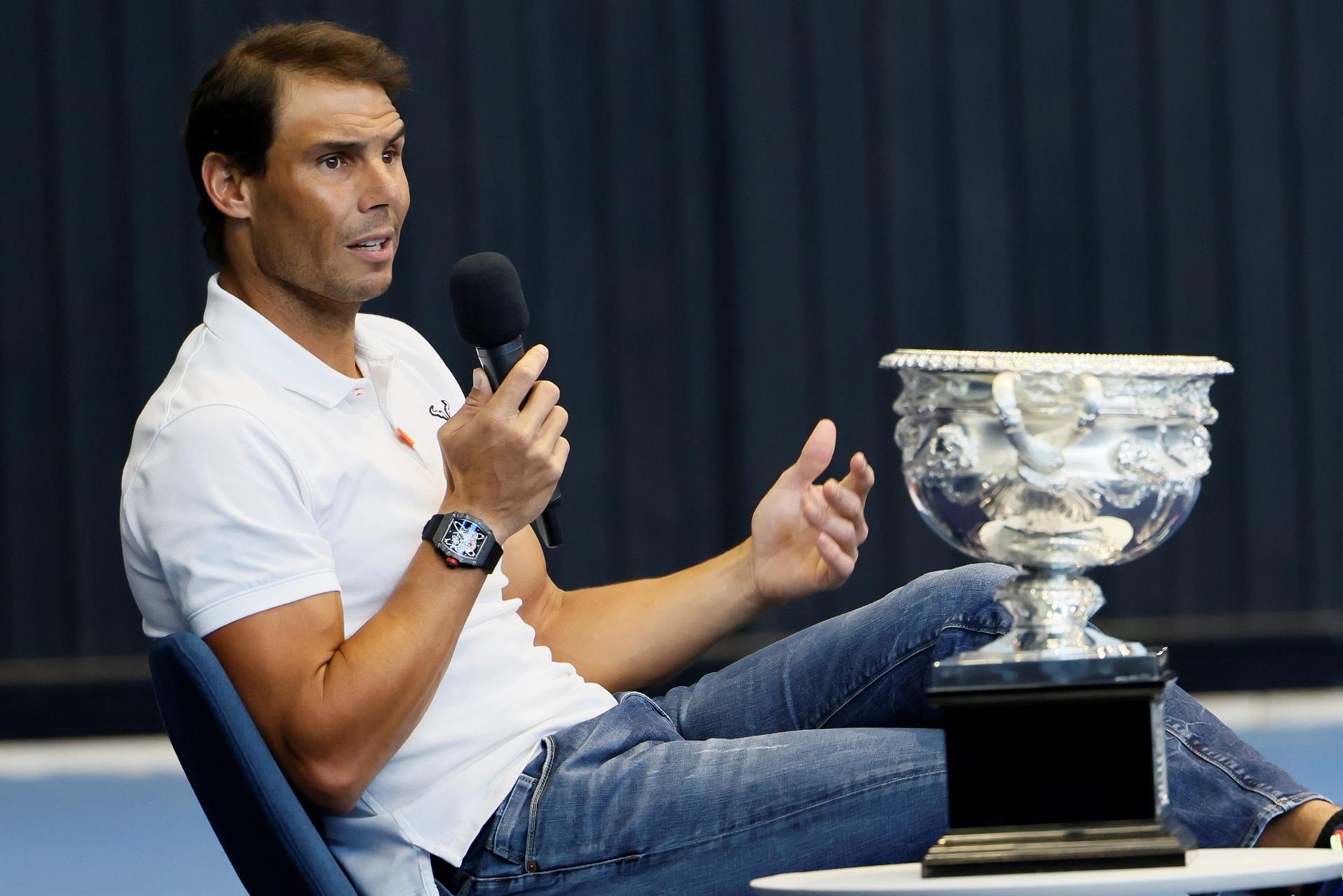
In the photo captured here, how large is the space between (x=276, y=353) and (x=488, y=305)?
0.70 ft

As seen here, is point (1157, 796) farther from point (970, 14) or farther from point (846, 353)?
point (970, 14)

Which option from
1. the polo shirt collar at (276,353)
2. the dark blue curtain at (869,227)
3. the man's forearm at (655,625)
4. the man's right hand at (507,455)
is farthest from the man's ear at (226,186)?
the dark blue curtain at (869,227)

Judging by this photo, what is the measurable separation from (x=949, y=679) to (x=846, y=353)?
285cm

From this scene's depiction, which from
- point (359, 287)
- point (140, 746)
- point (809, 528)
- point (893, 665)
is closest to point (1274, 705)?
point (809, 528)

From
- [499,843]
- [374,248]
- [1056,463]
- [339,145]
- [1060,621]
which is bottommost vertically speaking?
[499,843]

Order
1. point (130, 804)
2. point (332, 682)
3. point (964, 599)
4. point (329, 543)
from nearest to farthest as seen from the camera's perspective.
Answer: point (332, 682), point (329, 543), point (964, 599), point (130, 804)

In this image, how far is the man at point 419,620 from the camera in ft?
4.48

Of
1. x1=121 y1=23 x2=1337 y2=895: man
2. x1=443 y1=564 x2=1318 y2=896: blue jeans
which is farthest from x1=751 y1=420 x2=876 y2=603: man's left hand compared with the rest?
x1=443 y1=564 x2=1318 y2=896: blue jeans

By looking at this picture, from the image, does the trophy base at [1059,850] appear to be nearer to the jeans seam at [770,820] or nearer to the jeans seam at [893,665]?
the jeans seam at [770,820]

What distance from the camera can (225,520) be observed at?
138cm

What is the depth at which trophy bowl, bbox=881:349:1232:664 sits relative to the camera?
112 centimetres

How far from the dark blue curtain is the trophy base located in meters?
2.80

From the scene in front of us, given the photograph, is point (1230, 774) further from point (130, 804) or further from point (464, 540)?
point (130, 804)

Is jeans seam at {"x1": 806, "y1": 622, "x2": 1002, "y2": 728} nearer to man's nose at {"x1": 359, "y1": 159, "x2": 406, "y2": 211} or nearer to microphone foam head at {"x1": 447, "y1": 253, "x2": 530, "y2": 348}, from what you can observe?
microphone foam head at {"x1": 447, "y1": 253, "x2": 530, "y2": 348}
